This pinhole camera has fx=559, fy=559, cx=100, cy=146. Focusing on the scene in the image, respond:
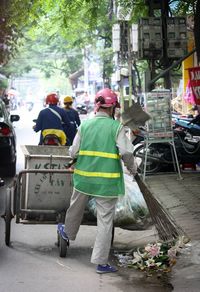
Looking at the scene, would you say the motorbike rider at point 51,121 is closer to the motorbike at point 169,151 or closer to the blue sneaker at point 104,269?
the motorbike at point 169,151

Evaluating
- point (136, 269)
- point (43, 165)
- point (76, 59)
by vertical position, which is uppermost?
point (76, 59)

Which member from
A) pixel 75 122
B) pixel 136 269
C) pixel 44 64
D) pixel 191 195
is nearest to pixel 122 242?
pixel 136 269

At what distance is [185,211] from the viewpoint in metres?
8.04

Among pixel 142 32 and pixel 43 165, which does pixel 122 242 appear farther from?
pixel 142 32

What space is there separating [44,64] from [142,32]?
45.3 m

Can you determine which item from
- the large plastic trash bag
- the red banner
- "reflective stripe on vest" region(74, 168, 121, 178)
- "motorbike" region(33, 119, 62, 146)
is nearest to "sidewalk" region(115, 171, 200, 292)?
the large plastic trash bag

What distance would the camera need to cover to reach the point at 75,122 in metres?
10.9

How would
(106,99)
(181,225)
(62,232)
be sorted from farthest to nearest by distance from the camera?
1. (181,225)
2. (62,232)
3. (106,99)

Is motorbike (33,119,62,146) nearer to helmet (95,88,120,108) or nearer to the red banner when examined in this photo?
the red banner

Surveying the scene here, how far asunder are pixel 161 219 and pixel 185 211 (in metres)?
2.38

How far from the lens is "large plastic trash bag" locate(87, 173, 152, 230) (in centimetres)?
629

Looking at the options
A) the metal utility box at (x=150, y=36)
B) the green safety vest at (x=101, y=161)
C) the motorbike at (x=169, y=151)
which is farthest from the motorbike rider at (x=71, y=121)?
the green safety vest at (x=101, y=161)

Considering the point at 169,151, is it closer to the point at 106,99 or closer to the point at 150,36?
the point at 150,36

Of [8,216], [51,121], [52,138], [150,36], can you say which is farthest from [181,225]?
[150,36]
